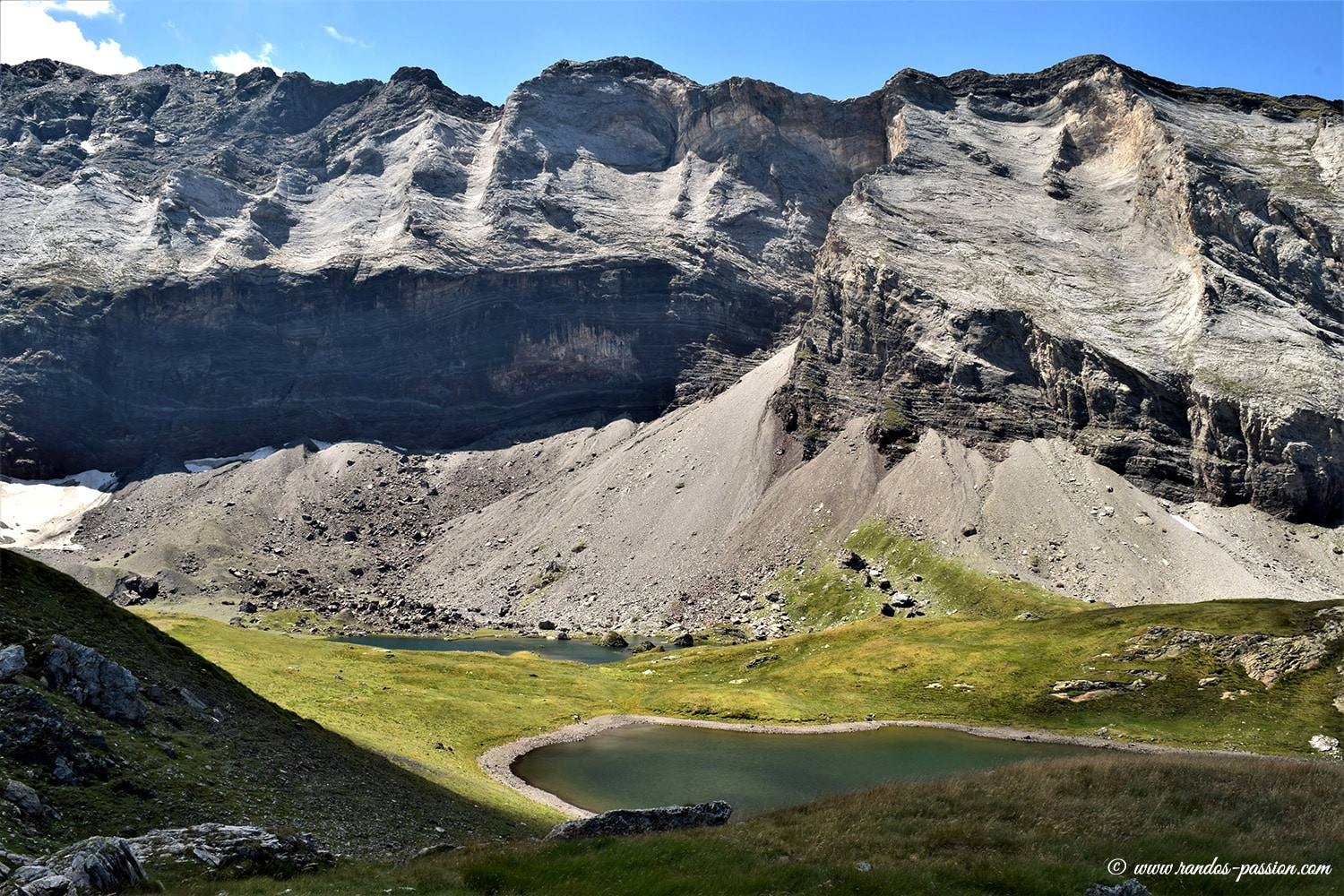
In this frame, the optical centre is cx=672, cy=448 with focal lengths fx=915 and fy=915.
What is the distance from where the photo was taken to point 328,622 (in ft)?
492

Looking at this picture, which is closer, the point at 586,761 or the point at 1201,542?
the point at 586,761

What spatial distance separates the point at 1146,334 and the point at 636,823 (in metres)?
164

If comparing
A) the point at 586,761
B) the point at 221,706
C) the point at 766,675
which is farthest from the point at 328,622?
the point at 221,706

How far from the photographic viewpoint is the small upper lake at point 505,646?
122 metres

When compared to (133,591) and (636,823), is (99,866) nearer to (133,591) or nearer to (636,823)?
(636,823)

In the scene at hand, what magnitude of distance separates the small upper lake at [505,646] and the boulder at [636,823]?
289 ft

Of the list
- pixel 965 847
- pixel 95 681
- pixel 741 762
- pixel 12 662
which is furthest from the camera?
pixel 741 762

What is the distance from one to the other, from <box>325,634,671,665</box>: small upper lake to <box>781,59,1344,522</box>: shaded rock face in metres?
67.9

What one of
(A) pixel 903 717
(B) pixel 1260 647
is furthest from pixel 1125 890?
(B) pixel 1260 647

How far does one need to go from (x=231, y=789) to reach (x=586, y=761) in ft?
116

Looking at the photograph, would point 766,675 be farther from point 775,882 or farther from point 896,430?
point 896,430

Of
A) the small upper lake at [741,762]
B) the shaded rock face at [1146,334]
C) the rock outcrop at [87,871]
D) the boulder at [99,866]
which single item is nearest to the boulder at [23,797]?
the rock outcrop at [87,871]

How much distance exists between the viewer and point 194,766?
31.2 m

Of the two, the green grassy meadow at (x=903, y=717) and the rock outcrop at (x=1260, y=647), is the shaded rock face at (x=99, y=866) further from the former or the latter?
the rock outcrop at (x=1260, y=647)
